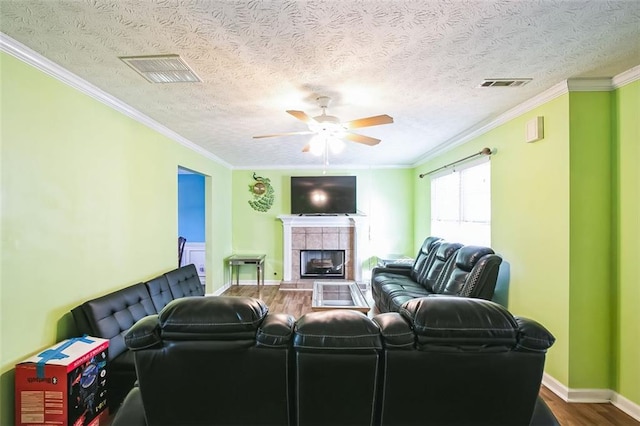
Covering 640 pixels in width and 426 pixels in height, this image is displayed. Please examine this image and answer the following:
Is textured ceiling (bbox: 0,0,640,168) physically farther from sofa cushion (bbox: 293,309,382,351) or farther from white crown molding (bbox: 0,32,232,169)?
sofa cushion (bbox: 293,309,382,351)

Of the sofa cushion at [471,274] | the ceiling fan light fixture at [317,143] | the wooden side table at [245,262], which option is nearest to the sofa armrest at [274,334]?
the ceiling fan light fixture at [317,143]

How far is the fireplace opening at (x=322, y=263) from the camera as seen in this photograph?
579cm

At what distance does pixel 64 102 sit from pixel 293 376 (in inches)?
96.0

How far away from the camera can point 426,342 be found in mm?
1026

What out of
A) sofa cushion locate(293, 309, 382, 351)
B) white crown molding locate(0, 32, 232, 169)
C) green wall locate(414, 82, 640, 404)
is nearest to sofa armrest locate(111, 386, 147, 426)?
sofa cushion locate(293, 309, 382, 351)

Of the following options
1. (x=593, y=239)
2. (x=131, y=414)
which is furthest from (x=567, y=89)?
(x=131, y=414)

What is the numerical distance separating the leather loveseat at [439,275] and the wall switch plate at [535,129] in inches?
44.7

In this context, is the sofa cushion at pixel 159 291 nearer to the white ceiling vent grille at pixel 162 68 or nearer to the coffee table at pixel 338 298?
the coffee table at pixel 338 298

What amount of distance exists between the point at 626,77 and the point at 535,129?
23.2 inches

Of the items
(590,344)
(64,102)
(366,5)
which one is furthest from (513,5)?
(64,102)

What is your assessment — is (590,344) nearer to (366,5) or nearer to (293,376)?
(293,376)

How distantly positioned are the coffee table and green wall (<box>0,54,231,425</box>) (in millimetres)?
1910

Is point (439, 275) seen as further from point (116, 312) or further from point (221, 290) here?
point (221, 290)

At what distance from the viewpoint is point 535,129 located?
2.42 m
